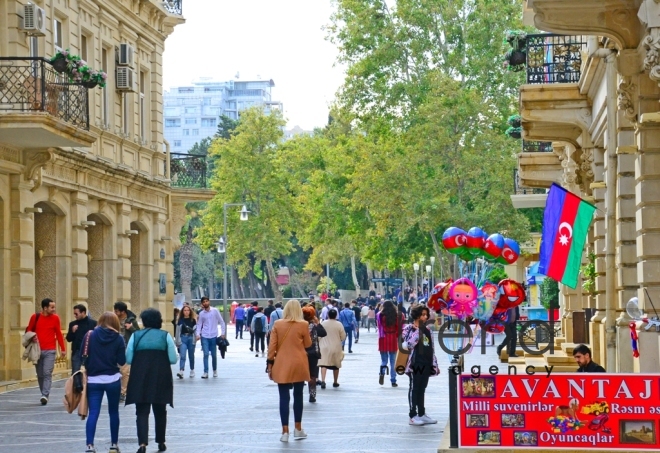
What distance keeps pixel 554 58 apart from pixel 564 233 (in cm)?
765

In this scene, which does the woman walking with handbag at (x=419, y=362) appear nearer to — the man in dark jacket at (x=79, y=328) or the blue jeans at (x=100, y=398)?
the blue jeans at (x=100, y=398)

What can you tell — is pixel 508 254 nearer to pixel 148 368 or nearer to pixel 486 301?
pixel 486 301

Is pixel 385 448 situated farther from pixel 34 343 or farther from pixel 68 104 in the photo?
pixel 68 104

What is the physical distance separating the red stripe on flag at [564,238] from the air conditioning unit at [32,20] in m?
12.7

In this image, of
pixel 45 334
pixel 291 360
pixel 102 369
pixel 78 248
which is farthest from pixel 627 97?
pixel 78 248

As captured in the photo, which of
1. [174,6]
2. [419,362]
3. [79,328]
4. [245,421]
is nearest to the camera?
[419,362]

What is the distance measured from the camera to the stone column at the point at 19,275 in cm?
2555

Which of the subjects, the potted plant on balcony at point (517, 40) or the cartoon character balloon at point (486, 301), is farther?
the potted plant on balcony at point (517, 40)

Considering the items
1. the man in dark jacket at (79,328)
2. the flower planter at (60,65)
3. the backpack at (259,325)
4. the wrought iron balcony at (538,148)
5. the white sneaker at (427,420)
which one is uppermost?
the flower planter at (60,65)

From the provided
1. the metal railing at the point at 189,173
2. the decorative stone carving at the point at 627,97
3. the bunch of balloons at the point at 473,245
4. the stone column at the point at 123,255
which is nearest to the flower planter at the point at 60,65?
the bunch of balloons at the point at 473,245

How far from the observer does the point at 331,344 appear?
24922 millimetres

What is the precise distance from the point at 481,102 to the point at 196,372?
24972mm

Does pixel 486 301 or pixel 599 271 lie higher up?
pixel 599 271

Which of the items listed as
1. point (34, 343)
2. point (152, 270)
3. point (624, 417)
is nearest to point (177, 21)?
point (152, 270)
